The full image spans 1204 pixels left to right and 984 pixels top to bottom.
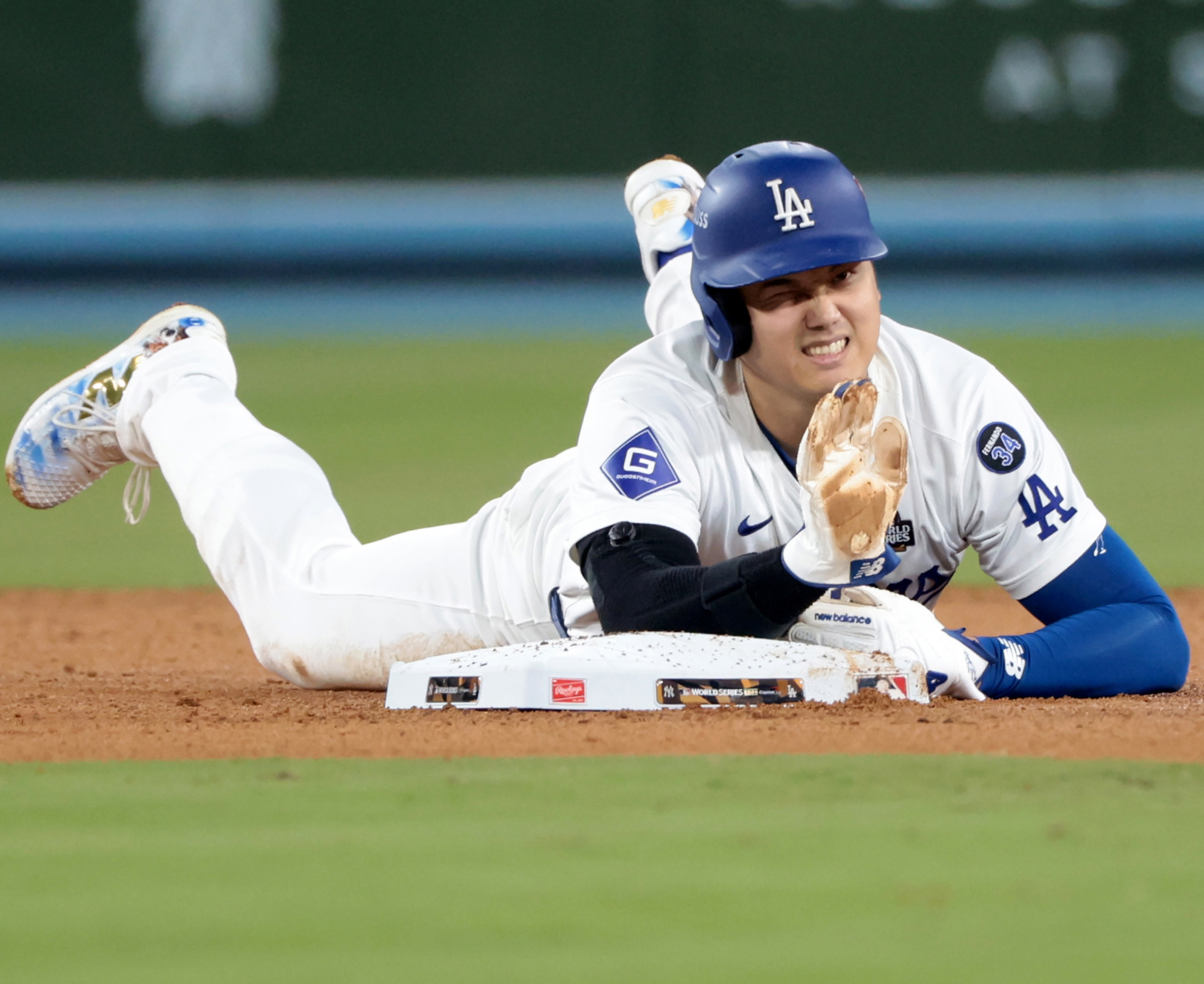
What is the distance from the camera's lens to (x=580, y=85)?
12.6 m

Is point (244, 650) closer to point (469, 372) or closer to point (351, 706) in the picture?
point (351, 706)

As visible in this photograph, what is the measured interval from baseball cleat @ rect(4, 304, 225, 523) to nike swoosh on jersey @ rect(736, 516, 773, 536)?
1.67 metres

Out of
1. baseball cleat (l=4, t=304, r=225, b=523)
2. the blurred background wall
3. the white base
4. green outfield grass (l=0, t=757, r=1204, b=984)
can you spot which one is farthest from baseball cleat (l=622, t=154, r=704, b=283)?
the blurred background wall

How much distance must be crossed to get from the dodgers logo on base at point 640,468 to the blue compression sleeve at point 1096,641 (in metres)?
0.64

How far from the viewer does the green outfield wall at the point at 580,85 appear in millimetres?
12406

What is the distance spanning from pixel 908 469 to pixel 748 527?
12.0 inches

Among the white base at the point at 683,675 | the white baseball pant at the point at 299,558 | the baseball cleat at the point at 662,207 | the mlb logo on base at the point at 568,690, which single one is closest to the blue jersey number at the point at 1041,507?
the white base at the point at 683,675

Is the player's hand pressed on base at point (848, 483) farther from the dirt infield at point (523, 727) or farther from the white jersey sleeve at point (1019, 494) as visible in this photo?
the white jersey sleeve at point (1019, 494)

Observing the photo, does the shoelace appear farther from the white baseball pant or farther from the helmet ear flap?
the helmet ear flap

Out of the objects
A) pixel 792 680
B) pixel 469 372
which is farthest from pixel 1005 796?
pixel 469 372

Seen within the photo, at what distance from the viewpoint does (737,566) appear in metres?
2.93

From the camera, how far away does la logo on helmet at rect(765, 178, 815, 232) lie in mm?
3082

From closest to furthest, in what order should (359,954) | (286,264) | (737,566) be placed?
(359,954)
(737,566)
(286,264)

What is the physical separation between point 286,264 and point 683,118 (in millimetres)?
3071
